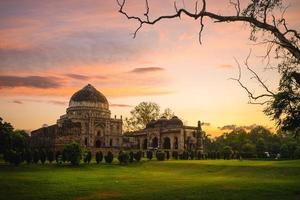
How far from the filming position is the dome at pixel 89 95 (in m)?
77.7

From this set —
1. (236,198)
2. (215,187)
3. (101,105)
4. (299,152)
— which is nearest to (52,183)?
(215,187)

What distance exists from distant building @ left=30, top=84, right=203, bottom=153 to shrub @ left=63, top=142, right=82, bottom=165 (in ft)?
80.7

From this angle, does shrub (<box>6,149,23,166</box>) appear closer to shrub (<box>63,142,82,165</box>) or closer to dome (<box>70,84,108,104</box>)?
shrub (<box>63,142,82,165</box>)

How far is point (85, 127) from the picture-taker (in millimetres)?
72750

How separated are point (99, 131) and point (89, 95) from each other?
7926mm

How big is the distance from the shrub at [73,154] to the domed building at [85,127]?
971 inches

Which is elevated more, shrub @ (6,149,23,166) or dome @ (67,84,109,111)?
dome @ (67,84,109,111)

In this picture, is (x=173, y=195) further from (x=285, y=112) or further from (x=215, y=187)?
(x=285, y=112)

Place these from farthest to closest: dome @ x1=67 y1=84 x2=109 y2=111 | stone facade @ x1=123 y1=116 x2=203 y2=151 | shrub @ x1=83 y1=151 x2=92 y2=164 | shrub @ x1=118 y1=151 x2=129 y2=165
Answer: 1. dome @ x1=67 y1=84 x2=109 y2=111
2. stone facade @ x1=123 y1=116 x2=203 y2=151
3. shrub @ x1=118 y1=151 x2=129 y2=165
4. shrub @ x1=83 y1=151 x2=92 y2=164

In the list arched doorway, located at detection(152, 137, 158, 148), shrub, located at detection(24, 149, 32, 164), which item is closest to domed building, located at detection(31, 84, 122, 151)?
arched doorway, located at detection(152, 137, 158, 148)

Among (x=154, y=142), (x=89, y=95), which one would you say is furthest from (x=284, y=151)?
(x=89, y=95)

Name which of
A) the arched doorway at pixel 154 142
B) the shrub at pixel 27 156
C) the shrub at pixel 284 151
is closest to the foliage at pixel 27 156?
the shrub at pixel 27 156

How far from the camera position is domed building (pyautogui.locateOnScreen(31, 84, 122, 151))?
68.7 m

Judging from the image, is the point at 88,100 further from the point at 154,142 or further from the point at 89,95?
the point at 154,142
